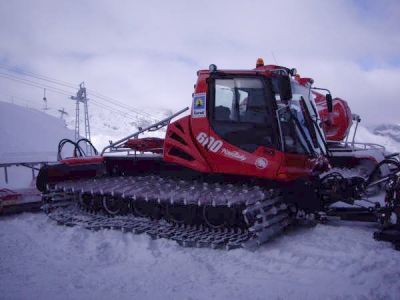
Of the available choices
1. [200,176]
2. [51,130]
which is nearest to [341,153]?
[200,176]

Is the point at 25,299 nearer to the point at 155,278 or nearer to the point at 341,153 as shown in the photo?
the point at 155,278

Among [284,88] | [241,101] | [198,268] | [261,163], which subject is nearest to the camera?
[198,268]

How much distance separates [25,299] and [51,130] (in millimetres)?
43347

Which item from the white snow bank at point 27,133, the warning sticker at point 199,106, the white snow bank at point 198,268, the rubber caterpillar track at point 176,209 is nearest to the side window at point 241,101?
the warning sticker at point 199,106

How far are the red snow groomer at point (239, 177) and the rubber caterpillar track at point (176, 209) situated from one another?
0.06 feet

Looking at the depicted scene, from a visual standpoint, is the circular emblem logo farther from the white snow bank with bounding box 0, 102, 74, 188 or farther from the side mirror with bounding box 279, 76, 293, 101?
the white snow bank with bounding box 0, 102, 74, 188

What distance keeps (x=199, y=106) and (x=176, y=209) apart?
1843 millimetres

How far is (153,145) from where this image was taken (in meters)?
7.78

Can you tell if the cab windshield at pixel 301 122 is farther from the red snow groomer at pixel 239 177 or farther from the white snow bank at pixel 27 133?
the white snow bank at pixel 27 133

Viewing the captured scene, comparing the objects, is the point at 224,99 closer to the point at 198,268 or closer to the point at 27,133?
the point at 198,268

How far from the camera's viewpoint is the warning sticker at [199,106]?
6391 mm

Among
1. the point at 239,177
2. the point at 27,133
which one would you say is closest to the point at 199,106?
the point at 239,177

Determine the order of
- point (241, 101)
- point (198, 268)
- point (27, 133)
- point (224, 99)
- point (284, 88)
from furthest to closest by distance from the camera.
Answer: point (27, 133)
point (224, 99)
point (241, 101)
point (284, 88)
point (198, 268)

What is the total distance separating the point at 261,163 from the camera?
5789 millimetres
